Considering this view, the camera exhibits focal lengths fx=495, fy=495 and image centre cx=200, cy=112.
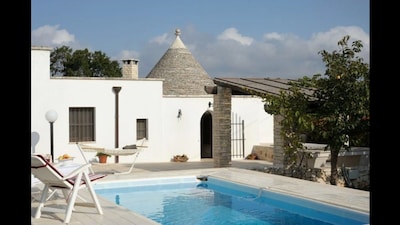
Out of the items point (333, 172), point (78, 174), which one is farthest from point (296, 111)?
point (78, 174)

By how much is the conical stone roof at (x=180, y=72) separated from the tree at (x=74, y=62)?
18.4 meters

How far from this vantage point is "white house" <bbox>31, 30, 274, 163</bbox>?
16.5 m

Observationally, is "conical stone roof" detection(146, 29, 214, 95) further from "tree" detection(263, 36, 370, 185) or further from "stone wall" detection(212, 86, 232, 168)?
"tree" detection(263, 36, 370, 185)

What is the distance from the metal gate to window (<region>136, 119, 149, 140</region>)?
3608 mm

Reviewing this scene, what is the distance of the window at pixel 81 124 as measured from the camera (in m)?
17.1

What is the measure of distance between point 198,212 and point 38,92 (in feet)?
30.6

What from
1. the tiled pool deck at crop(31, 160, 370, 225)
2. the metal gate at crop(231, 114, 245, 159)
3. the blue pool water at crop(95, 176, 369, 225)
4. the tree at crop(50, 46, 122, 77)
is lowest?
the blue pool water at crop(95, 176, 369, 225)

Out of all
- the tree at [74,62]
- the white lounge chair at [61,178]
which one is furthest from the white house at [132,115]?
the tree at [74,62]

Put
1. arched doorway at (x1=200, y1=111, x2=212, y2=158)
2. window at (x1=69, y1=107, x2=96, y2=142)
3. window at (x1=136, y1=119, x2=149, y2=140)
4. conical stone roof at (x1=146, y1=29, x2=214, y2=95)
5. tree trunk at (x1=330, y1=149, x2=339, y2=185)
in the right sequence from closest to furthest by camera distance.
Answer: tree trunk at (x1=330, y1=149, x2=339, y2=185) → window at (x1=69, y1=107, x2=96, y2=142) → window at (x1=136, y1=119, x2=149, y2=140) → arched doorway at (x1=200, y1=111, x2=212, y2=158) → conical stone roof at (x1=146, y1=29, x2=214, y2=95)

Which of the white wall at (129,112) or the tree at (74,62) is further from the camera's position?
the tree at (74,62)

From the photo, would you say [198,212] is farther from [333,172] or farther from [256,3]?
[256,3]

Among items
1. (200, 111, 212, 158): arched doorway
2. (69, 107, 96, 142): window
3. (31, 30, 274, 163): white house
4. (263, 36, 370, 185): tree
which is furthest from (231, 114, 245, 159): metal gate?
(263, 36, 370, 185): tree

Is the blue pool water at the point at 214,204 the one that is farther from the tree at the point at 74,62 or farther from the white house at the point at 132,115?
the tree at the point at 74,62

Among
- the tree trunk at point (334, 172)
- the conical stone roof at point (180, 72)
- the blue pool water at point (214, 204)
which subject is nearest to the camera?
the blue pool water at point (214, 204)
